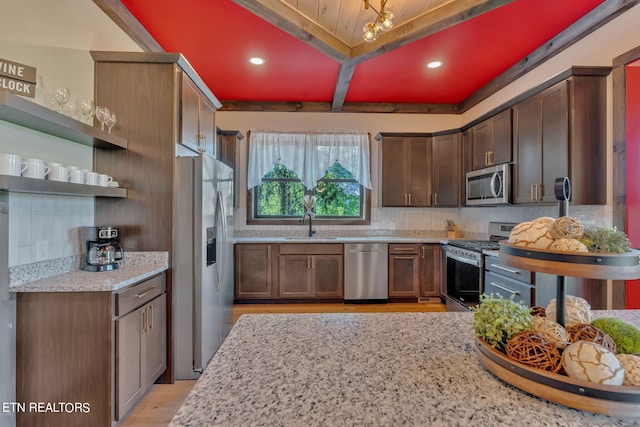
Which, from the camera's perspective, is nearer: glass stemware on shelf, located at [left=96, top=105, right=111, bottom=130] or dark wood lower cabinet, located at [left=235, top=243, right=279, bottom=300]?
glass stemware on shelf, located at [left=96, top=105, right=111, bottom=130]

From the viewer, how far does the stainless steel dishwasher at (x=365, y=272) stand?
3.92 metres

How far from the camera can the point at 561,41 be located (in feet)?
8.91

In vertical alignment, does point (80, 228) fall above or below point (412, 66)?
below

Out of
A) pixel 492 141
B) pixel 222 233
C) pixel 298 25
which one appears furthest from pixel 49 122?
pixel 492 141

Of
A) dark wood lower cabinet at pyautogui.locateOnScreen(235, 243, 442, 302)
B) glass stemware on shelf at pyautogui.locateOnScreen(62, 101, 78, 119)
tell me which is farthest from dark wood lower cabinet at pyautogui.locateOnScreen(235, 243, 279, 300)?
glass stemware on shelf at pyautogui.locateOnScreen(62, 101, 78, 119)

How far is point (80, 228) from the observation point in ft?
6.51

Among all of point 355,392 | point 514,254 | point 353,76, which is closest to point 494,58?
point 353,76

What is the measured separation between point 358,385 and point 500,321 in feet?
1.23

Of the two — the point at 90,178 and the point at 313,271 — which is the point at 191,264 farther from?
the point at 313,271

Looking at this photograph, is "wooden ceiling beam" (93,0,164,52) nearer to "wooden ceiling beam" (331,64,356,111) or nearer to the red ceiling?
the red ceiling

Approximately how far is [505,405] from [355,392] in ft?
1.03

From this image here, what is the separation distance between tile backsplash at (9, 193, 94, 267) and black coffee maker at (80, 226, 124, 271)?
10 centimetres

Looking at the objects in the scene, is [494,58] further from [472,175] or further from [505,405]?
[505,405]

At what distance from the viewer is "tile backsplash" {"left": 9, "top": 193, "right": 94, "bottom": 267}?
5.22 ft
